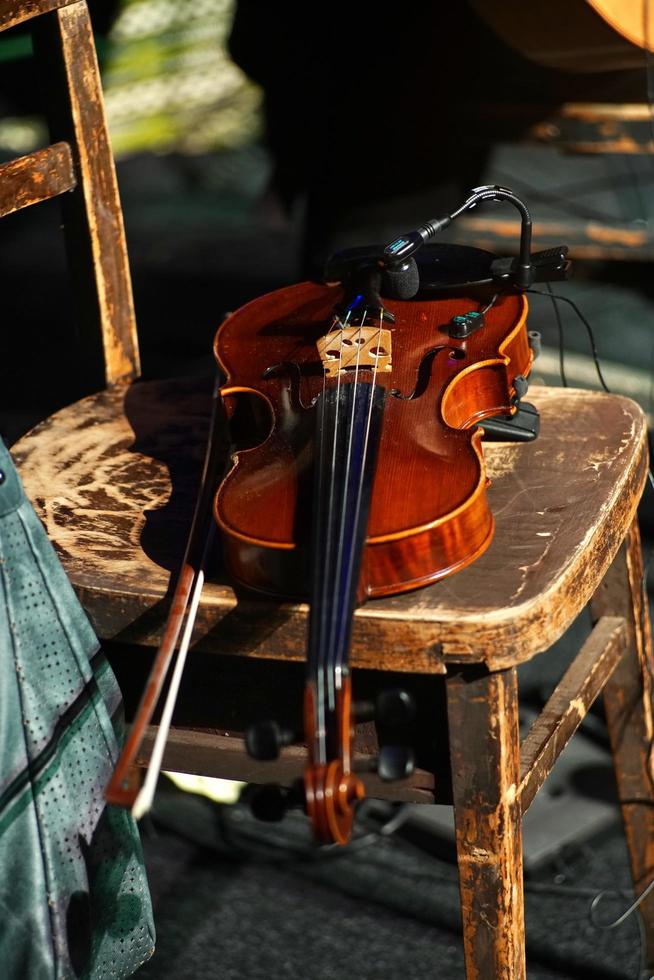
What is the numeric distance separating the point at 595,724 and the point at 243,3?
1271 mm

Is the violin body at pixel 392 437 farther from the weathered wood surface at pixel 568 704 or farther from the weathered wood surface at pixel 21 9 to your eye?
the weathered wood surface at pixel 21 9

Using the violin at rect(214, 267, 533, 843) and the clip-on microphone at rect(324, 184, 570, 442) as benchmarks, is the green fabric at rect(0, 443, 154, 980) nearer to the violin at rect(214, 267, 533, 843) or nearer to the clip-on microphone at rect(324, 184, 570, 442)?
the violin at rect(214, 267, 533, 843)

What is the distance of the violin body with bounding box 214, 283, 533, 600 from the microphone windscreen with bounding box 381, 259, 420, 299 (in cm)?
2

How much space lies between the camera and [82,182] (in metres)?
1.09

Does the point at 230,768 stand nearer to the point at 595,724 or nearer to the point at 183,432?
the point at 183,432

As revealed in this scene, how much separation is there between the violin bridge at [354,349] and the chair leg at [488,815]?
0.81 feet

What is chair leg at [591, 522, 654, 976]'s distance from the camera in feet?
3.46

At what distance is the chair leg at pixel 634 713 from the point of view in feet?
3.46

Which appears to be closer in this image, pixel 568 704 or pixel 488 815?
pixel 488 815

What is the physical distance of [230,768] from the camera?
2.72 feet

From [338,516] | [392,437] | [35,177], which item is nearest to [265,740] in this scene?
[338,516]

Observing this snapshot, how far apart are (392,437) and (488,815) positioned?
27 cm

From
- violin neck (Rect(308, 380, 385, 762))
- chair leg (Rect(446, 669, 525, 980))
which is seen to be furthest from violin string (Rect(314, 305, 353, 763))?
chair leg (Rect(446, 669, 525, 980))

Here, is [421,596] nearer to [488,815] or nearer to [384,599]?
[384,599]
